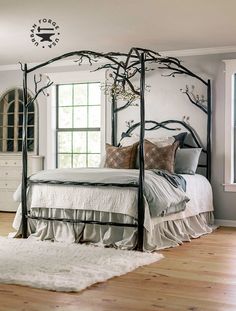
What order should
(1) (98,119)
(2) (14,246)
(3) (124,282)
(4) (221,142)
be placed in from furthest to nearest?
(1) (98,119) < (4) (221,142) < (2) (14,246) < (3) (124,282)

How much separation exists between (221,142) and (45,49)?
9.33 ft

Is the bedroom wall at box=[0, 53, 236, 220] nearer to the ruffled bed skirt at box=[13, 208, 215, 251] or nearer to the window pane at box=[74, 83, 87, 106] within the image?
the window pane at box=[74, 83, 87, 106]

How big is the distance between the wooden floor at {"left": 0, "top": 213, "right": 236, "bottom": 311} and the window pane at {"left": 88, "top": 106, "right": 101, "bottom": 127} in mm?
3660

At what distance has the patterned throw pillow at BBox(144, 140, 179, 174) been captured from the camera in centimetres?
624

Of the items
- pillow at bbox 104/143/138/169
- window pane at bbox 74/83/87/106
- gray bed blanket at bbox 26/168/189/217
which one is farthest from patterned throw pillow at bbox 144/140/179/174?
window pane at bbox 74/83/87/106

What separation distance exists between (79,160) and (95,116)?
0.76m

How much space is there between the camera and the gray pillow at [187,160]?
21.9 ft

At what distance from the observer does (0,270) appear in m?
4.14

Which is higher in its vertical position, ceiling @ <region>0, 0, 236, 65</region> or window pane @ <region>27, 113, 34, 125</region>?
ceiling @ <region>0, 0, 236, 65</region>

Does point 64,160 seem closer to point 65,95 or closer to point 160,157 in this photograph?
point 65,95

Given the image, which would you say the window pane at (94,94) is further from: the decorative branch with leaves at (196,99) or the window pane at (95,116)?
the decorative branch with leaves at (196,99)

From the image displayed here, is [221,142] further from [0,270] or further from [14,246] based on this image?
A: [0,270]

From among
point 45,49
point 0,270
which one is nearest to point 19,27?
point 45,49

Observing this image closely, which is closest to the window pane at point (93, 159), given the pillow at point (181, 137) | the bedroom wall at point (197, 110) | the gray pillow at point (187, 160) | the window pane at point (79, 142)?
the window pane at point (79, 142)
